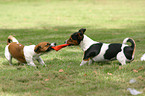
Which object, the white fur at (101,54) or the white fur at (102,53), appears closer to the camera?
the white fur at (102,53)

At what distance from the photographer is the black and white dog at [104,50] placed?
25.0ft

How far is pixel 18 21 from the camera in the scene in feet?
63.6

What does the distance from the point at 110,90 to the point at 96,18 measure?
14.9 meters

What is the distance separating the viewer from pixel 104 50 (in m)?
7.76

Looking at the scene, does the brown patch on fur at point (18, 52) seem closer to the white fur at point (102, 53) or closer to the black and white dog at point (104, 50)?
the black and white dog at point (104, 50)

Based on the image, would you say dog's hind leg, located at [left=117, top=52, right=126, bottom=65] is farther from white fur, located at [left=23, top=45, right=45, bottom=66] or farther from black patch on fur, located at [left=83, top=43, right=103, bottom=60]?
white fur, located at [left=23, top=45, right=45, bottom=66]

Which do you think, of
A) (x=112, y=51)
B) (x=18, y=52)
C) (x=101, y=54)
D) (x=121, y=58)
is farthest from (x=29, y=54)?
(x=121, y=58)

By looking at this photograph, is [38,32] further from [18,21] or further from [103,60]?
[103,60]

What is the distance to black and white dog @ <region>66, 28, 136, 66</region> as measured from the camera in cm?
762

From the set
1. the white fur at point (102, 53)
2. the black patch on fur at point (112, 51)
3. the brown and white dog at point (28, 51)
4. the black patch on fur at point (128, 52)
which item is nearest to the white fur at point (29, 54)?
the brown and white dog at point (28, 51)

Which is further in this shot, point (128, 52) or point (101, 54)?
point (101, 54)

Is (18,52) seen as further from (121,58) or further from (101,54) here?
(121,58)

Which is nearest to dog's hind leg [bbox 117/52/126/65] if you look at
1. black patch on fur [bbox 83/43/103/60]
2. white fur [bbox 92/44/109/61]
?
white fur [bbox 92/44/109/61]

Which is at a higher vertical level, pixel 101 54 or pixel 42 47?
pixel 42 47
